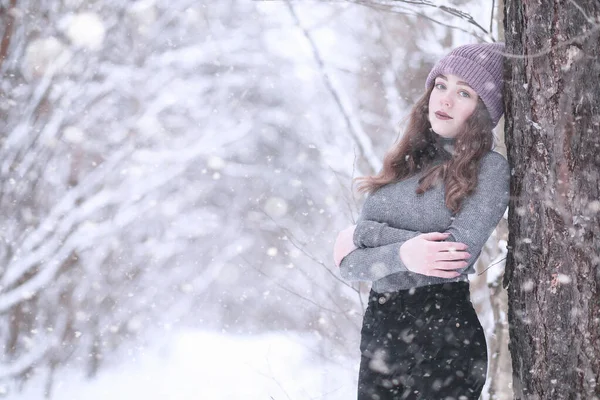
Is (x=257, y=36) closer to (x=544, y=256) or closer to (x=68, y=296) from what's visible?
(x=68, y=296)

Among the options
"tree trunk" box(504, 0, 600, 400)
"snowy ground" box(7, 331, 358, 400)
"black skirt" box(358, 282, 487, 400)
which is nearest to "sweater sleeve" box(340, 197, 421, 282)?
"black skirt" box(358, 282, 487, 400)

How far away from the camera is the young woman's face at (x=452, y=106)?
92.4 inches

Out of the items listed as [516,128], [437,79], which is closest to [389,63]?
[437,79]

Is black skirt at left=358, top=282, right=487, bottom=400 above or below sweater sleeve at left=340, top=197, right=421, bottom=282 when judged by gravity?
below

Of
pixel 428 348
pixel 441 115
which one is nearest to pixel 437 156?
pixel 441 115

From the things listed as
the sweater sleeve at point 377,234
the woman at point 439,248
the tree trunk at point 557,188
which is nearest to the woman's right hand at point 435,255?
the woman at point 439,248

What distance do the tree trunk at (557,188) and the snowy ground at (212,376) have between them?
4.18 m

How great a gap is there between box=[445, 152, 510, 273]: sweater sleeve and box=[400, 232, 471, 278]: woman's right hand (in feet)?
0.13

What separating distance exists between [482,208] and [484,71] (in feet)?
1.74

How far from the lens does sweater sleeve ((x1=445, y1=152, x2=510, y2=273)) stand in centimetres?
208

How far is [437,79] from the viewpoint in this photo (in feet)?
7.99

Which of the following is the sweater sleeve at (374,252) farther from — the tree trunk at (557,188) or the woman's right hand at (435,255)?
the tree trunk at (557,188)

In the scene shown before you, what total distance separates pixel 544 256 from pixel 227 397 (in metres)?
5.97

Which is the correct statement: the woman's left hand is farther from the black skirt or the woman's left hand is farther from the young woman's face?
the young woman's face
